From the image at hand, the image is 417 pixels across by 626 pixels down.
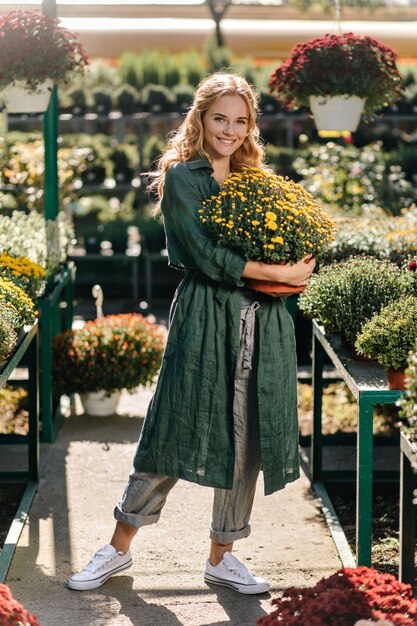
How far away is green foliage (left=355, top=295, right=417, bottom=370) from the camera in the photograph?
324cm

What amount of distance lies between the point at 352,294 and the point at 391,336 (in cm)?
53

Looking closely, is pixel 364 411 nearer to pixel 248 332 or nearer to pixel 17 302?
pixel 248 332

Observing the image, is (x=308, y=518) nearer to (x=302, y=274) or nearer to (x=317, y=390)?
(x=317, y=390)

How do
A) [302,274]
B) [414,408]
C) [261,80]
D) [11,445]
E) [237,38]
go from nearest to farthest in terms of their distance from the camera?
[414,408] → [302,274] → [11,445] → [261,80] → [237,38]

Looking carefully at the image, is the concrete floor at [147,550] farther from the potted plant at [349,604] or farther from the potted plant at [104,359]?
the potted plant at [349,604]

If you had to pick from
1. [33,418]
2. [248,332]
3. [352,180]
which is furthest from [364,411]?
[352,180]

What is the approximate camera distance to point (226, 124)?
3314 millimetres

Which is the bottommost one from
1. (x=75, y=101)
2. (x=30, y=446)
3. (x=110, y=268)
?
(x=110, y=268)

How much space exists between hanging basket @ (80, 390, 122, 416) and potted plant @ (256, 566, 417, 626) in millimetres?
3159

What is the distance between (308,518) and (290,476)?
3.06ft

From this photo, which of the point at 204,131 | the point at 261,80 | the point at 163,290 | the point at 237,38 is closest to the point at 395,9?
the point at 237,38

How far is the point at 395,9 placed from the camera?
1886 cm

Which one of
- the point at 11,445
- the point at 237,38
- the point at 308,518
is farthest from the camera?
the point at 237,38

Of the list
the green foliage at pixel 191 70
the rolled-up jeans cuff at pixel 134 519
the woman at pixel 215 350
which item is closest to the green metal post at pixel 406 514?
the woman at pixel 215 350
